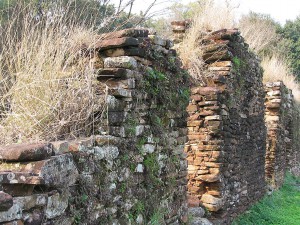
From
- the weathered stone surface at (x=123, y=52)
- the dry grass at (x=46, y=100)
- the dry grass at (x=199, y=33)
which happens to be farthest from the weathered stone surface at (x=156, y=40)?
the dry grass at (x=199, y=33)

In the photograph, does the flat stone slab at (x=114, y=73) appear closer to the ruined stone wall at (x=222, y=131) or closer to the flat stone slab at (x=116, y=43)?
the flat stone slab at (x=116, y=43)

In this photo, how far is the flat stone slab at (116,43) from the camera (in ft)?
11.8

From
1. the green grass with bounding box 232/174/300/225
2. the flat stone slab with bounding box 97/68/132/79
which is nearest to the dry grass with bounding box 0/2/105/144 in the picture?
the flat stone slab with bounding box 97/68/132/79

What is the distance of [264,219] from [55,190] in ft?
21.5

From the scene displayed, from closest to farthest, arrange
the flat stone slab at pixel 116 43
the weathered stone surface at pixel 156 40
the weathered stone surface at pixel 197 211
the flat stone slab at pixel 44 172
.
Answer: the flat stone slab at pixel 44 172, the flat stone slab at pixel 116 43, the weathered stone surface at pixel 156 40, the weathered stone surface at pixel 197 211

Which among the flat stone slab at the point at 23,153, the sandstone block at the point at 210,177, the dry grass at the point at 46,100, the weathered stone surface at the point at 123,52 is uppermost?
the weathered stone surface at the point at 123,52

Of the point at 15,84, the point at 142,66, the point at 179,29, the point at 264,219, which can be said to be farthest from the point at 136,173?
the point at 264,219

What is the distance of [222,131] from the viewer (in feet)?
21.5

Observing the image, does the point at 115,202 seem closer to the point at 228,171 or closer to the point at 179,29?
the point at 228,171

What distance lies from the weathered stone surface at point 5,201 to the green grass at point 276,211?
579 cm

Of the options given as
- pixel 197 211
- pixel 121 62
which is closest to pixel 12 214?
pixel 121 62

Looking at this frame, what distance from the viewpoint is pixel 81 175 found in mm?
2736

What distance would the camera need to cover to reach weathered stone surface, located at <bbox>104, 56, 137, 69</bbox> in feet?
11.5

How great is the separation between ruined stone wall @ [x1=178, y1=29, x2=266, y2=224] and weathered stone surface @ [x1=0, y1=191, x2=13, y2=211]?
474cm
